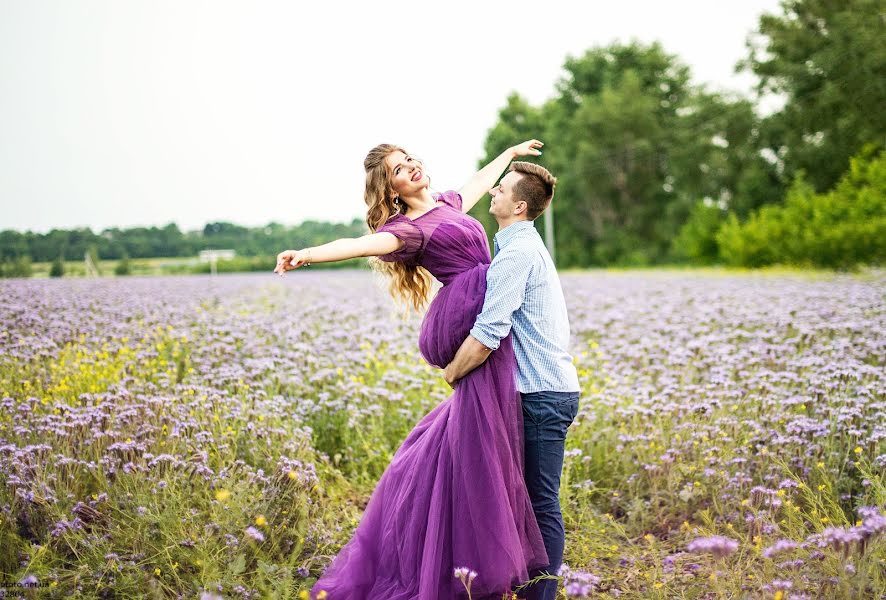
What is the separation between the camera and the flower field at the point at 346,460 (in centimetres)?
306

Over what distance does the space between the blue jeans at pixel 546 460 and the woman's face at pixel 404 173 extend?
1.02 meters

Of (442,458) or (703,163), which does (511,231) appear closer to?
(442,458)

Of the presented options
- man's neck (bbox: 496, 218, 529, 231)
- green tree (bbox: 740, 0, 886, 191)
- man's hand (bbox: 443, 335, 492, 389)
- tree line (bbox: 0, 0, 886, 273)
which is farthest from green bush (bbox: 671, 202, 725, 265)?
man's hand (bbox: 443, 335, 492, 389)

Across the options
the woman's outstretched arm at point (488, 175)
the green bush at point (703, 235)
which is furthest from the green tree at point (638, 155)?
the woman's outstretched arm at point (488, 175)

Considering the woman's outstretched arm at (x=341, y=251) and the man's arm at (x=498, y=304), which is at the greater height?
the woman's outstretched arm at (x=341, y=251)

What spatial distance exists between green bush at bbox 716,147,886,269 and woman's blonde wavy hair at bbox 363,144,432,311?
60.3ft

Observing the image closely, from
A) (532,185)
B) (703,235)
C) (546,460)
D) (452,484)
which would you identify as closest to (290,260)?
(532,185)

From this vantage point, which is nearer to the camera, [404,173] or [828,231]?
[404,173]

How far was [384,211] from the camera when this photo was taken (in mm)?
3217

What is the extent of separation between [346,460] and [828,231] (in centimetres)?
1940

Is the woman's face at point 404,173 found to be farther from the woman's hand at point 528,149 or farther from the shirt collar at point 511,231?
the woman's hand at point 528,149

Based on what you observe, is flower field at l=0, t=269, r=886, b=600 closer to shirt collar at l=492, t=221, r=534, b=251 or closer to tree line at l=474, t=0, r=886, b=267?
shirt collar at l=492, t=221, r=534, b=251

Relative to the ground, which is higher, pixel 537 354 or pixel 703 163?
pixel 703 163

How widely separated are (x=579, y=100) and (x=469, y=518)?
175 ft
